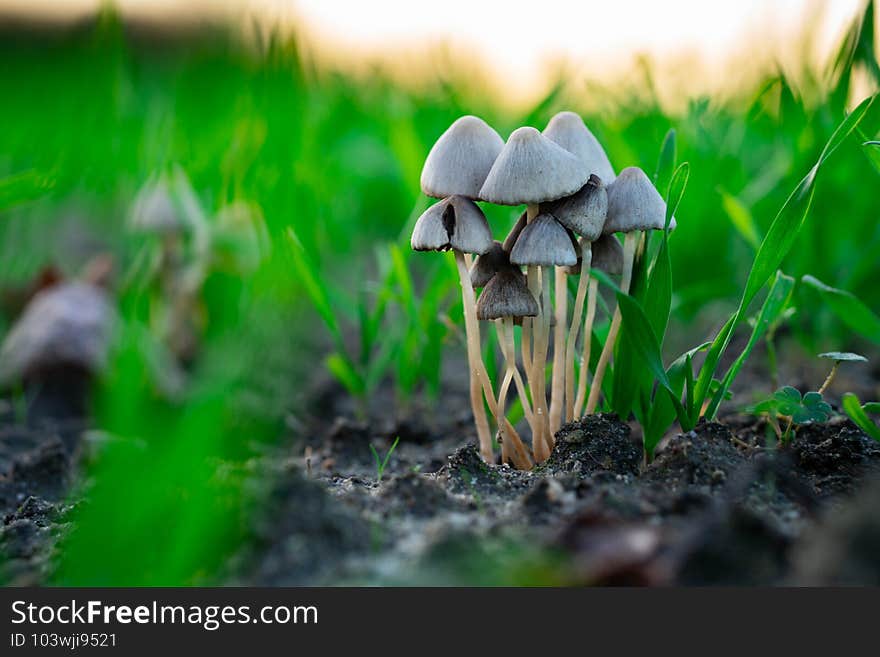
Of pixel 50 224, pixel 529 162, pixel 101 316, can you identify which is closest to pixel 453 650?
pixel 529 162

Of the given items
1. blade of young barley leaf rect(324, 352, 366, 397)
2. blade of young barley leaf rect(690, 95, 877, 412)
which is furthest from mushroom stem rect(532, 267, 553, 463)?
blade of young barley leaf rect(324, 352, 366, 397)

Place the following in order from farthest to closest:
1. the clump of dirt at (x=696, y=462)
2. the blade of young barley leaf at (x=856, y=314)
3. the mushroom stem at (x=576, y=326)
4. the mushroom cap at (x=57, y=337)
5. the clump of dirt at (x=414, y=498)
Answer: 1. the mushroom cap at (x=57, y=337)
2. the blade of young barley leaf at (x=856, y=314)
3. the mushroom stem at (x=576, y=326)
4. the clump of dirt at (x=696, y=462)
5. the clump of dirt at (x=414, y=498)

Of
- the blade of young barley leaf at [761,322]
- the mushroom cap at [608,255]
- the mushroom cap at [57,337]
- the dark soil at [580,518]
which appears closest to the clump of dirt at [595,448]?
the dark soil at [580,518]

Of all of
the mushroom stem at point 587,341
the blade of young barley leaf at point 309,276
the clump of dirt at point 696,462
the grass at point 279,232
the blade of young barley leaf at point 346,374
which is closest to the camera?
the grass at point 279,232

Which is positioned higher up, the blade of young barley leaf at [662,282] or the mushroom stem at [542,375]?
the blade of young barley leaf at [662,282]

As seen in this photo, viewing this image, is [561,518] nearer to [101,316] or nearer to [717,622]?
[717,622]

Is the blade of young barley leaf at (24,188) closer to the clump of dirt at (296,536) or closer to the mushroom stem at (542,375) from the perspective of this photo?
the clump of dirt at (296,536)

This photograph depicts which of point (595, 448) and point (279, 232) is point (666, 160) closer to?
point (595, 448)
